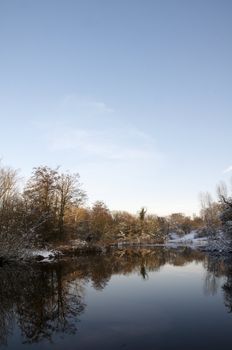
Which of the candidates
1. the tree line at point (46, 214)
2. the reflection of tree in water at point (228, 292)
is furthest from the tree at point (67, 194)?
the reflection of tree in water at point (228, 292)

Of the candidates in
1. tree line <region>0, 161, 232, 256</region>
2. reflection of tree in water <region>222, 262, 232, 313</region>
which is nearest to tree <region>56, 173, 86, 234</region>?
tree line <region>0, 161, 232, 256</region>

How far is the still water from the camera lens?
7648 millimetres

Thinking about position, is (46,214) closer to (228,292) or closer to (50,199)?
(50,199)

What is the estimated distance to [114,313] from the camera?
34.0ft

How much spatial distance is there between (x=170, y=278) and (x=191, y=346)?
11.6m

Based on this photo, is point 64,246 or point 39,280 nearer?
point 39,280

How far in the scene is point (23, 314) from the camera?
10.2 metres

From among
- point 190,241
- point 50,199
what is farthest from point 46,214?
point 190,241

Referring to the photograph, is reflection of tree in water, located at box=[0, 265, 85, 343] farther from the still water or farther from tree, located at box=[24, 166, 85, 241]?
tree, located at box=[24, 166, 85, 241]

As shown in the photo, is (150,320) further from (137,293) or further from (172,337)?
(137,293)

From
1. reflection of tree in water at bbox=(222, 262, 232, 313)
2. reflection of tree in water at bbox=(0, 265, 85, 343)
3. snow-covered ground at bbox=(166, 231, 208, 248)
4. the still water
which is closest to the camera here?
the still water

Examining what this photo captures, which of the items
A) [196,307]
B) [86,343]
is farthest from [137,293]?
[86,343]

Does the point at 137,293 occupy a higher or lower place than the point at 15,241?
lower

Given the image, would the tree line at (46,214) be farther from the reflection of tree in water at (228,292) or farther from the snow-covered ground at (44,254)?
the reflection of tree in water at (228,292)
